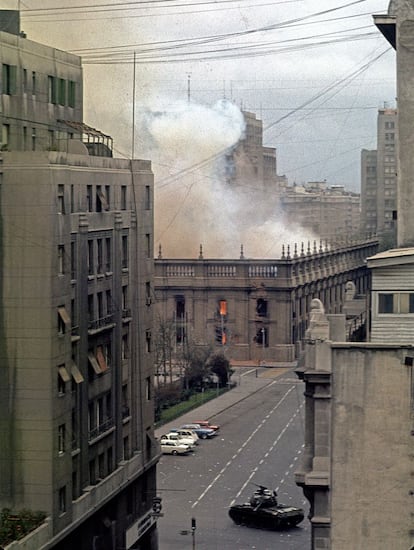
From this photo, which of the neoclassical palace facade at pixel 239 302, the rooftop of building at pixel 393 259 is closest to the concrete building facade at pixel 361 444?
the rooftop of building at pixel 393 259

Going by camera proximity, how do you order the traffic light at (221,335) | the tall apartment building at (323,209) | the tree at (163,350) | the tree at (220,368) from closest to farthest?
the tree at (163,350)
the tree at (220,368)
the traffic light at (221,335)
the tall apartment building at (323,209)

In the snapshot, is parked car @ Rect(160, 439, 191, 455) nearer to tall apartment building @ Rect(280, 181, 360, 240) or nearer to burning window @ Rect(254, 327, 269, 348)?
burning window @ Rect(254, 327, 269, 348)

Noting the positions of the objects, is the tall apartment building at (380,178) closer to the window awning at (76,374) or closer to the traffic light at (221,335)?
the traffic light at (221,335)

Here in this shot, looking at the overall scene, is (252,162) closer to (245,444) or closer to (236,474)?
(245,444)

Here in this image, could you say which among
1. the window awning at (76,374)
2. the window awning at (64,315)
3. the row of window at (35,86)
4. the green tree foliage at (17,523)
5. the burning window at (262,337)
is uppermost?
the row of window at (35,86)

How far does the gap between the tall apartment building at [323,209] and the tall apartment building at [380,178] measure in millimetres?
491

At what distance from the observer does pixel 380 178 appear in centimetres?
5159

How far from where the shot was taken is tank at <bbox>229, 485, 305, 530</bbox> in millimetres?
17781

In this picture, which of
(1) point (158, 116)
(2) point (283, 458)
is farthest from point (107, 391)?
(1) point (158, 116)

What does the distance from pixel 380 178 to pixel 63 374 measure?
3785cm

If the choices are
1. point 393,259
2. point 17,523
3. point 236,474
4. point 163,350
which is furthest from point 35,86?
point 163,350

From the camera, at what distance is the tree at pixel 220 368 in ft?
98.9

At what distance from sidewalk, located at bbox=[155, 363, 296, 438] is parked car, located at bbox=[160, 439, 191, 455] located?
0.48 m

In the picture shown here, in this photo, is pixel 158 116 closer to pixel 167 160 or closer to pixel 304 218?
pixel 167 160
